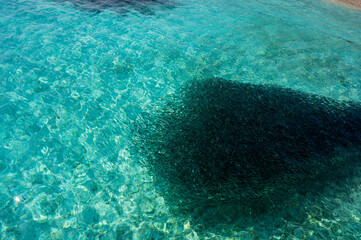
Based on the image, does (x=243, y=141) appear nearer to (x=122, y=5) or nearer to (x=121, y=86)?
(x=121, y=86)

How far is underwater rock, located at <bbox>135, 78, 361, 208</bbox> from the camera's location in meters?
12.0

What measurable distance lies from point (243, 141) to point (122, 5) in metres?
25.4

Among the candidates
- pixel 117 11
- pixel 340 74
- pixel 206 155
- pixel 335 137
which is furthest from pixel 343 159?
pixel 117 11

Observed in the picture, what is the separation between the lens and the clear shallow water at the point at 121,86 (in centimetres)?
1037

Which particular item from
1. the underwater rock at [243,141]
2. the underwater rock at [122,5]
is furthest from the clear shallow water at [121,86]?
the underwater rock at [243,141]

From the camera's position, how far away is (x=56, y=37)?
21641 millimetres

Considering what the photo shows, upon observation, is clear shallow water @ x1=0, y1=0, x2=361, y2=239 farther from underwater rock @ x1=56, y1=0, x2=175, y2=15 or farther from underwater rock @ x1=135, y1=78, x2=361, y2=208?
underwater rock @ x1=135, y1=78, x2=361, y2=208

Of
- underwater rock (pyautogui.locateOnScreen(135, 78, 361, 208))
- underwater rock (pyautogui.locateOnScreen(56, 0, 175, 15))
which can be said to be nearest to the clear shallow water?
underwater rock (pyautogui.locateOnScreen(56, 0, 175, 15))

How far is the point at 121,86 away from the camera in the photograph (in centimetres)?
1755

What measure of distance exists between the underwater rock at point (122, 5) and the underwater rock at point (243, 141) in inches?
669

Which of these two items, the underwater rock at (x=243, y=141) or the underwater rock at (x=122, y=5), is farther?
the underwater rock at (x=122, y=5)

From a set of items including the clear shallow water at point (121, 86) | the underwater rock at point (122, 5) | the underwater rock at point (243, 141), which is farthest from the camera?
the underwater rock at point (122, 5)

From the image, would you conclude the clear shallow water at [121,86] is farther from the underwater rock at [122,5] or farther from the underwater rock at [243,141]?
the underwater rock at [243,141]

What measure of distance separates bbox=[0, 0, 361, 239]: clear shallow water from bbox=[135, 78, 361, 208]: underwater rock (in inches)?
44.0
